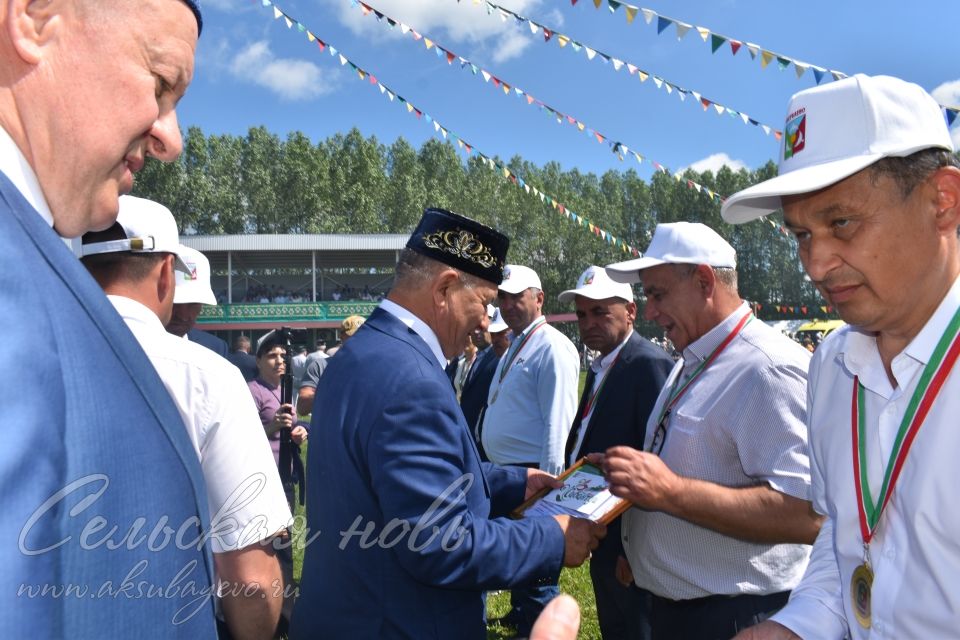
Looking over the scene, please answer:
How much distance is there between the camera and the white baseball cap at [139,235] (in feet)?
7.57

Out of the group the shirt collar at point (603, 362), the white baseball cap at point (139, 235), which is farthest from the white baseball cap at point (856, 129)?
the shirt collar at point (603, 362)

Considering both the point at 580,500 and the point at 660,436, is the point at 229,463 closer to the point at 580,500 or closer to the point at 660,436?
the point at 580,500

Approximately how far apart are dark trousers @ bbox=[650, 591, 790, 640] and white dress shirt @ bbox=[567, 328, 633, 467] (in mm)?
1231

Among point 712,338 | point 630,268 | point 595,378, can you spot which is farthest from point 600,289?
point 712,338

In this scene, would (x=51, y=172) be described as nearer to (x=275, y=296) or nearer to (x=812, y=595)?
(x=812, y=595)

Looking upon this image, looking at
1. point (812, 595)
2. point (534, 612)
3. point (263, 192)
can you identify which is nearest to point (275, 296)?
point (263, 192)

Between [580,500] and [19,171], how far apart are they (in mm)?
2247

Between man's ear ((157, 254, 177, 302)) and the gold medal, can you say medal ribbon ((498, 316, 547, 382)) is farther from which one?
the gold medal

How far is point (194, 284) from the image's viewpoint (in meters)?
4.02

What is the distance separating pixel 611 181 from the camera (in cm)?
6562

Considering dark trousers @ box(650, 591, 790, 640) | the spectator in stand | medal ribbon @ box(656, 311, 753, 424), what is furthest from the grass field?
medal ribbon @ box(656, 311, 753, 424)

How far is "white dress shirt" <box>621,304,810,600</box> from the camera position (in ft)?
8.14

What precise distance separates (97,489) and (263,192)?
59.1 metres

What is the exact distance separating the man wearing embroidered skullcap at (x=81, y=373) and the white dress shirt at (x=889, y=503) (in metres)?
1.47
